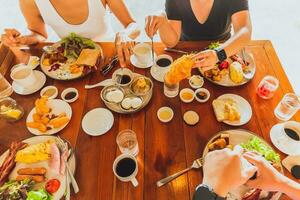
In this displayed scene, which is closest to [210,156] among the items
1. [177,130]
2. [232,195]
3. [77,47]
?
[232,195]

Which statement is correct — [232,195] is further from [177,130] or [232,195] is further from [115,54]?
[115,54]

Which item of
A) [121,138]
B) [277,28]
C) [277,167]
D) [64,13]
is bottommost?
[277,28]

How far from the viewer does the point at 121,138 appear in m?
1.34

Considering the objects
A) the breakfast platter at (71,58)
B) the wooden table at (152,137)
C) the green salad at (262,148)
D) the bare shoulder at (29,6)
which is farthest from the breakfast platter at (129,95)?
the bare shoulder at (29,6)

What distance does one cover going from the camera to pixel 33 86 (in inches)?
66.1

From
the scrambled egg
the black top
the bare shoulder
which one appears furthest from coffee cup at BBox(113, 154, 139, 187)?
the bare shoulder

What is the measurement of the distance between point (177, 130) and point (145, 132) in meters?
0.19

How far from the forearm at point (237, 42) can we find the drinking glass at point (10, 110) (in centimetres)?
143

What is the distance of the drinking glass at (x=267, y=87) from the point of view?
1.50 metres

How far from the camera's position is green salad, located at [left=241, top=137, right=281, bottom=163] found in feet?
3.97

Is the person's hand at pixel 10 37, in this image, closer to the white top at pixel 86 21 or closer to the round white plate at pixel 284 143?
the white top at pixel 86 21

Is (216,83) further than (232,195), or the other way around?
(216,83)

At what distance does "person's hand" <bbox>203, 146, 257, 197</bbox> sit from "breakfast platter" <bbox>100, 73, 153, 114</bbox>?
663mm

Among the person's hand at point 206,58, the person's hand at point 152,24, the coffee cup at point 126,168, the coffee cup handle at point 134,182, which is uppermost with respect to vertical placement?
the person's hand at point 152,24
